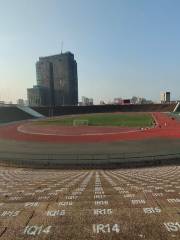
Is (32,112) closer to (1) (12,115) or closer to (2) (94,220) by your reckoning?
(1) (12,115)

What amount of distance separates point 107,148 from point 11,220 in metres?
31.0

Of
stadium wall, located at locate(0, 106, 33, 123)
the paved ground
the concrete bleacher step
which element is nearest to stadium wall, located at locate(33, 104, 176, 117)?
the concrete bleacher step

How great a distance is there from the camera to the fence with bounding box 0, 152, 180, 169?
1148 inches

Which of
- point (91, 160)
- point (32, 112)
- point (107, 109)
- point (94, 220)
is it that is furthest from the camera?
point (107, 109)

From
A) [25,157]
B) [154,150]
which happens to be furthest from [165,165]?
[25,157]

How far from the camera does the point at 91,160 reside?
3009cm

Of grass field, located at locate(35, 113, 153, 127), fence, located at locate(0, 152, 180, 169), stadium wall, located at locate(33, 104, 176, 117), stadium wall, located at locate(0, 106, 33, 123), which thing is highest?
stadium wall, located at locate(33, 104, 176, 117)

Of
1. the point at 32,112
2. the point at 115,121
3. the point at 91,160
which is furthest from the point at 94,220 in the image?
the point at 32,112

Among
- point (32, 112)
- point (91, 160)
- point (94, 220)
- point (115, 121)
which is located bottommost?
point (91, 160)

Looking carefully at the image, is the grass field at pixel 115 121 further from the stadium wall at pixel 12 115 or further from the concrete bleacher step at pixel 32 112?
the concrete bleacher step at pixel 32 112

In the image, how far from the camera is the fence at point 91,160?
95.7ft

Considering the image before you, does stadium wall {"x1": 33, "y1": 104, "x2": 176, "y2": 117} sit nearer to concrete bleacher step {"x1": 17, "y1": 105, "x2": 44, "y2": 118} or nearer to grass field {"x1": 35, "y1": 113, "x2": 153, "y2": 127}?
concrete bleacher step {"x1": 17, "y1": 105, "x2": 44, "y2": 118}

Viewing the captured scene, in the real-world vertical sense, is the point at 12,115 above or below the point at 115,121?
above

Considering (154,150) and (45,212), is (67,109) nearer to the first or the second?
(154,150)
